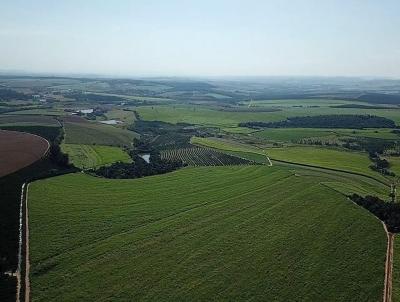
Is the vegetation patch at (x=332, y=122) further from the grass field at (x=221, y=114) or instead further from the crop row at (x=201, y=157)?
the crop row at (x=201, y=157)

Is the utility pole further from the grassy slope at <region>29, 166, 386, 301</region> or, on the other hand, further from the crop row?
the crop row

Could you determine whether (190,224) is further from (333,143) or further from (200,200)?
(333,143)

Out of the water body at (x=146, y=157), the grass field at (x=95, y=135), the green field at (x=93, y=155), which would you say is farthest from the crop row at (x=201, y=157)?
the grass field at (x=95, y=135)

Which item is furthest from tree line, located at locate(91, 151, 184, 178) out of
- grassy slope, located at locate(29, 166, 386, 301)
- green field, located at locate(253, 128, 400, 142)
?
green field, located at locate(253, 128, 400, 142)

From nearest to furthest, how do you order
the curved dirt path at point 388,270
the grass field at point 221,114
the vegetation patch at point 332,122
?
1. the curved dirt path at point 388,270
2. the vegetation patch at point 332,122
3. the grass field at point 221,114

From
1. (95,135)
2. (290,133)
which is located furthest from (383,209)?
(290,133)

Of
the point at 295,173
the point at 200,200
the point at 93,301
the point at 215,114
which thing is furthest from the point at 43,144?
the point at 215,114
